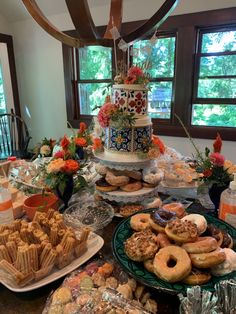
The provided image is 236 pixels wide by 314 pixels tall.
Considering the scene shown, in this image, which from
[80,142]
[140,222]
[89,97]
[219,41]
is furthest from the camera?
[89,97]

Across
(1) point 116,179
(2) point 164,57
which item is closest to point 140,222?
(1) point 116,179

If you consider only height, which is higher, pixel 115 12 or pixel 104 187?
pixel 115 12

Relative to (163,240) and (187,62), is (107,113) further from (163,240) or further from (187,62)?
(187,62)

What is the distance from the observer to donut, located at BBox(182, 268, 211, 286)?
0.63m

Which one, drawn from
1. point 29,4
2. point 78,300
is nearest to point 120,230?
point 78,300

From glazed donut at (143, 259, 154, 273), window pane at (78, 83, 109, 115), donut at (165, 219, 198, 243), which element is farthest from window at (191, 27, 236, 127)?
glazed donut at (143, 259, 154, 273)

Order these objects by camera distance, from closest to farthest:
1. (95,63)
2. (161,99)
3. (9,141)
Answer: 1. (161,99)
2. (95,63)
3. (9,141)

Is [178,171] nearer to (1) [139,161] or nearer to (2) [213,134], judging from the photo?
(1) [139,161]

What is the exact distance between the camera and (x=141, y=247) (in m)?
0.69

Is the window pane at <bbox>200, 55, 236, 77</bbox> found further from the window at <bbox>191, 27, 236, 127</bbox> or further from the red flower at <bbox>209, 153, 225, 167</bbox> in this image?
the red flower at <bbox>209, 153, 225, 167</bbox>

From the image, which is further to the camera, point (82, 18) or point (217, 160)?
point (217, 160)

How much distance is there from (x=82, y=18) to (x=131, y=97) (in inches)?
14.6

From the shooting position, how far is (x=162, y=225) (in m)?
0.78

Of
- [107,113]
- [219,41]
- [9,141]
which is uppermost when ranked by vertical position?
[219,41]
